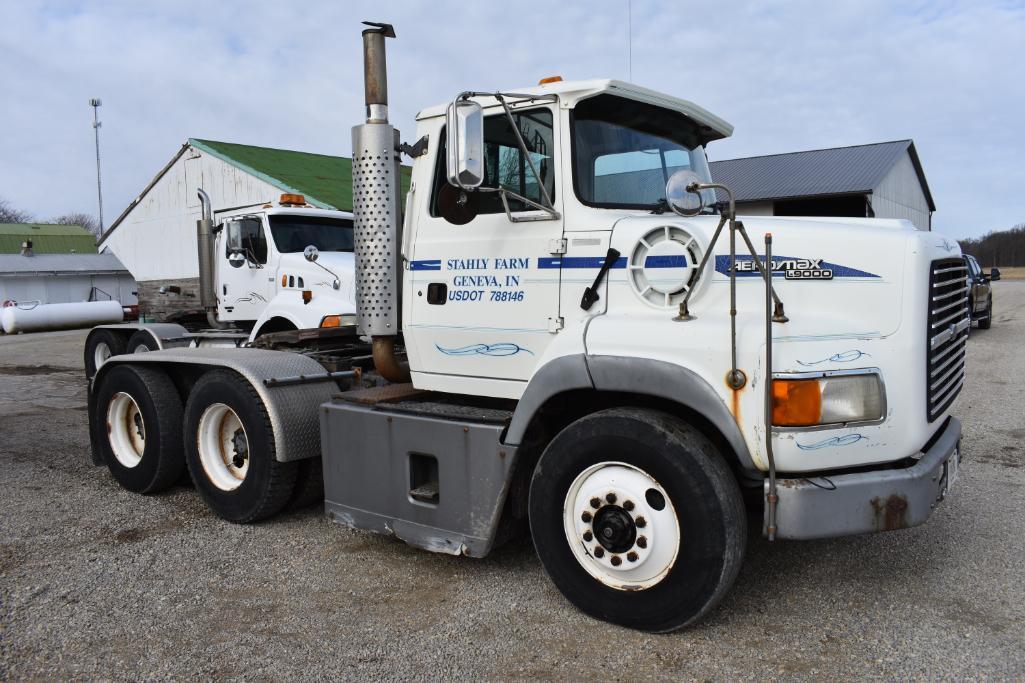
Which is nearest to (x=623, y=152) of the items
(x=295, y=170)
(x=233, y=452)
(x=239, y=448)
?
(x=239, y=448)

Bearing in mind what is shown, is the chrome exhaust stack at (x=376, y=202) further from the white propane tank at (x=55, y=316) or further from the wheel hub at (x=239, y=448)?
the white propane tank at (x=55, y=316)

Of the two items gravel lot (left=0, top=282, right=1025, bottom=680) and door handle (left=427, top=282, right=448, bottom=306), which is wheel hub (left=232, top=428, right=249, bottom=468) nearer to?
gravel lot (left=0, top=282, right=1025, bottom=680)

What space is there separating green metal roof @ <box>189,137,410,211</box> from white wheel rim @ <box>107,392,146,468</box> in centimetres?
1471

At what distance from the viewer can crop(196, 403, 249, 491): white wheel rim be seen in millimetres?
5711

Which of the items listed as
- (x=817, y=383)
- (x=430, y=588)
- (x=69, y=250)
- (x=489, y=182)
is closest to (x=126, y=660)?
(x=430, y=588)

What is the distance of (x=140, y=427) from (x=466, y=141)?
168 inches

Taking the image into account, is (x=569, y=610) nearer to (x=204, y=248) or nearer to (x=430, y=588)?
(x=430, y=588)

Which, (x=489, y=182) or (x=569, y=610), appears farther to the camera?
(x=489, y=182)

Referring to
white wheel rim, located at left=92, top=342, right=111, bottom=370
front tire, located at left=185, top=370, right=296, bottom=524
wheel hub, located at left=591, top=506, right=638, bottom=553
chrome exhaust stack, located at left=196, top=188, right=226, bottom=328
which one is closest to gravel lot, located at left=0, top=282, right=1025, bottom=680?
front tire, located at left=185, top=370, right=296, bottom=524

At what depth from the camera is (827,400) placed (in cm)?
338

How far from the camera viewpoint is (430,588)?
14.6 feet

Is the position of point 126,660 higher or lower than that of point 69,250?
lower

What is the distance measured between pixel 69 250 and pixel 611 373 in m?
46.0

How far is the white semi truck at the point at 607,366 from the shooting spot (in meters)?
3.46
